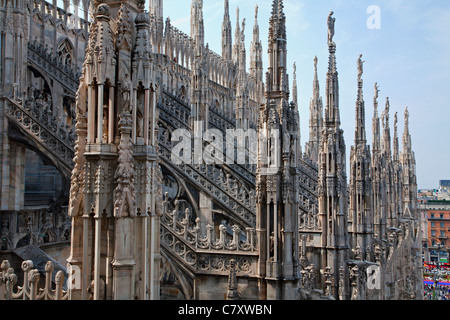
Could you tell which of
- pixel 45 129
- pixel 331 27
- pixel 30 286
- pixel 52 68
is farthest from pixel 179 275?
pixel 52 68

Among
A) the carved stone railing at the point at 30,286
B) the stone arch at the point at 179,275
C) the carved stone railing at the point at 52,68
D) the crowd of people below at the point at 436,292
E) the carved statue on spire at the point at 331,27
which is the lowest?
the crowd of people below at the point at 436,292

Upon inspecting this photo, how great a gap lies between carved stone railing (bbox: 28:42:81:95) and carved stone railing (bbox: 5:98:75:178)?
4.72 meters

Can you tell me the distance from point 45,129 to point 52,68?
22.3ft

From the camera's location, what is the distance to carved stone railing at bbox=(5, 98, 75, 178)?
12055 mm

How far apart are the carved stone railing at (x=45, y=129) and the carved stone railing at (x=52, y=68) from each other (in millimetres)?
4724

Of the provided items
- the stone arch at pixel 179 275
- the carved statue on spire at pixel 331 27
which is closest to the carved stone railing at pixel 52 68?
the stone arch at pixel 179 275

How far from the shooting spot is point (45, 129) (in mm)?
12281

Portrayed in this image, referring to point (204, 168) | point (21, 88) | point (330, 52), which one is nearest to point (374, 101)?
point (330, 52)

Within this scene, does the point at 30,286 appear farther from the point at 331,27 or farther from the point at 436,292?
the point at 436,292

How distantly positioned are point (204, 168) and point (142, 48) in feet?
39.7

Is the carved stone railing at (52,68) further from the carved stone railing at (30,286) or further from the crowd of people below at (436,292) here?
the crowd of people below at (436,292)

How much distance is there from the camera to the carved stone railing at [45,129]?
12.1 meters

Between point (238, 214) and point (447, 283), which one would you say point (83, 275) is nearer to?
point (238, 214)

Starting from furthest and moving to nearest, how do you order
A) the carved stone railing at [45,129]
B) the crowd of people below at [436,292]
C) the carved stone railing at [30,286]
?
the crowd of people below at [436,292], the carved stone railing at [45,129], the carved stone railing at [30,286]
